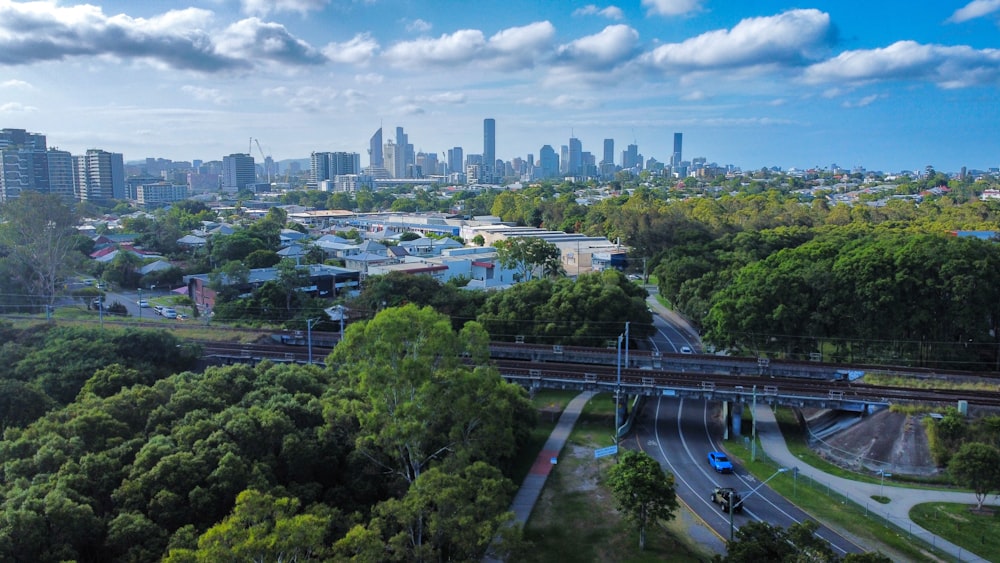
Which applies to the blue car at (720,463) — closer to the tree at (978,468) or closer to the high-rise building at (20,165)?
the tree at (978,468)

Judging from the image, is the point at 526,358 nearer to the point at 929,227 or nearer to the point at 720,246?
the point at 720,246

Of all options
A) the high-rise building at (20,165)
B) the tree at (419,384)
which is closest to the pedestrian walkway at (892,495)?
the tree at (419,384)

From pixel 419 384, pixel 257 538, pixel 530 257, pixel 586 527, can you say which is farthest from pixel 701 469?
pixel 530 257

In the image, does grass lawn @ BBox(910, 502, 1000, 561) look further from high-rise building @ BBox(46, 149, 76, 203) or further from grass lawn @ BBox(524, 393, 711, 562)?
high-rise building @ BBox(46, 149, 76, 203)

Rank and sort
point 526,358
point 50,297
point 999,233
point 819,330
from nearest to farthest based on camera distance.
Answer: point 819,330, point 526,358, point 50,297, point 999,233

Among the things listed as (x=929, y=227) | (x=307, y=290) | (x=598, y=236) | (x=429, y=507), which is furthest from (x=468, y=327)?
(x=598, y=236)

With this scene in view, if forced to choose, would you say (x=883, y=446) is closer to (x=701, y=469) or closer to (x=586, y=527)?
(x=701, y=469)
